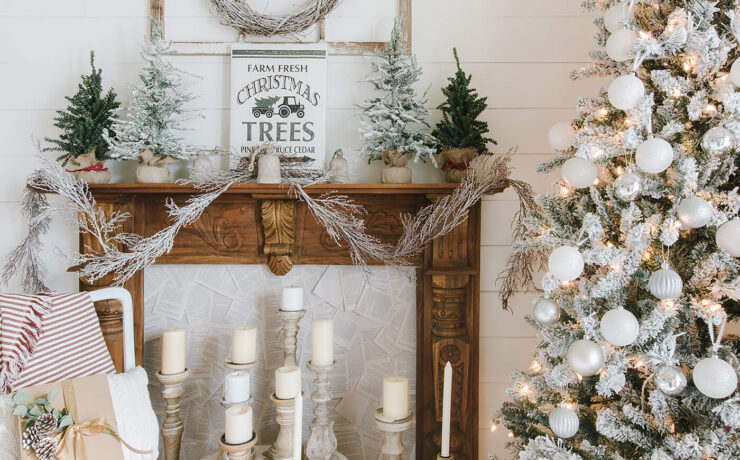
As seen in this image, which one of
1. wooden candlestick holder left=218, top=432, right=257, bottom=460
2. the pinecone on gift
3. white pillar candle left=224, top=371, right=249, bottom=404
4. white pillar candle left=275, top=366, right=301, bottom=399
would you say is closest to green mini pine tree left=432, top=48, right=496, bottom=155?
white pillar candle left=275, top=366, right=301, bottom=399

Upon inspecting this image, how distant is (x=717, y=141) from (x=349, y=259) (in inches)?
40.6

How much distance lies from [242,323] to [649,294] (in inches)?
48.8

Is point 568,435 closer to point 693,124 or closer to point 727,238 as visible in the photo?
point 727,238

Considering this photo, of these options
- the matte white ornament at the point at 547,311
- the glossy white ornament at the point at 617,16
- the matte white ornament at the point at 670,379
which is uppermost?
the glossy white ornament at the point at 617,16

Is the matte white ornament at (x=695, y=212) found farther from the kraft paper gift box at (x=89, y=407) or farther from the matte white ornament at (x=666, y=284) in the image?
the kraft paper gift box at (x=89, y=407)

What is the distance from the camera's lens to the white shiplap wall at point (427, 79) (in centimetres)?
158

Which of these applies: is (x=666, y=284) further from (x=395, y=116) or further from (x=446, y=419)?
(x=395, y=116)

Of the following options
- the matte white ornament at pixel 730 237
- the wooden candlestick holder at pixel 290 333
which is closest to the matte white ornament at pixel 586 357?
the matte white ornament at pixel 730 237

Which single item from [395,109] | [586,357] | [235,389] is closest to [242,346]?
[235,389]

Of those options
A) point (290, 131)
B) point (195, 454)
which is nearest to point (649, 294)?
point (290, 131)

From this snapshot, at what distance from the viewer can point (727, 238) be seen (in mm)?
864

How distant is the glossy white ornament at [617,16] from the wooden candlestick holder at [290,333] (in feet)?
3.75

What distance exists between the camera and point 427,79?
1.58 m

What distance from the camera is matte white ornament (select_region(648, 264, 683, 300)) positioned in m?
0.89
